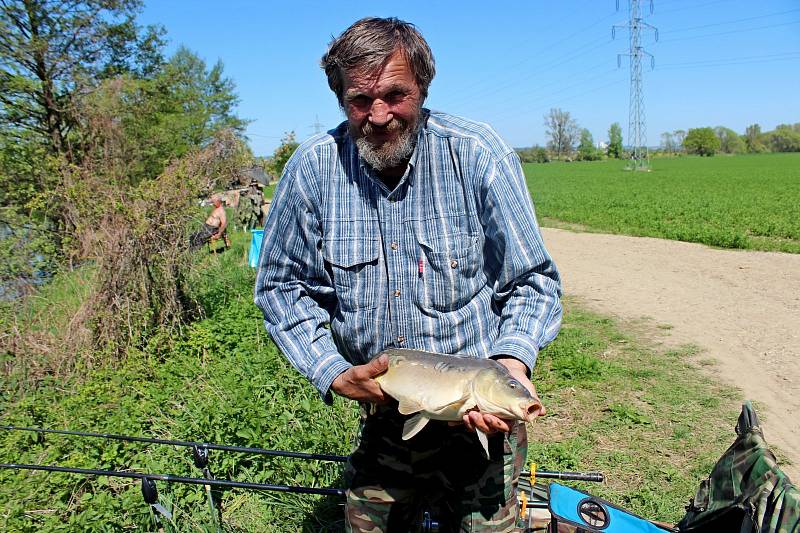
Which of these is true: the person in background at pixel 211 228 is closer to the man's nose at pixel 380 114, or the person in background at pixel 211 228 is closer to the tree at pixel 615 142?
the man's nose at pixel 380 114

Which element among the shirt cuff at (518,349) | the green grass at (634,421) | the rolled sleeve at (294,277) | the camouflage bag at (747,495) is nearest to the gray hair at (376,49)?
the rolled sleeve at (294,277)

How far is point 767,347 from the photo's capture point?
24.4 feet

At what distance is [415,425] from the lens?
2148 millimetres

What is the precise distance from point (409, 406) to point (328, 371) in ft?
1.34

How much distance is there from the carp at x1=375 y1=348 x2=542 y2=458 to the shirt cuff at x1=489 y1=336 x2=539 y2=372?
0.14 metres

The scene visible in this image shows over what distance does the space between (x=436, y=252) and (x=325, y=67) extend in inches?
31.9

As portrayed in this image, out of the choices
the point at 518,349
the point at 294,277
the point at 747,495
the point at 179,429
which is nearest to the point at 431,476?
the point at 518,349

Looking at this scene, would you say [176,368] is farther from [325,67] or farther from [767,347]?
[767,347]

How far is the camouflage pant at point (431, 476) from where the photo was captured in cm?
240

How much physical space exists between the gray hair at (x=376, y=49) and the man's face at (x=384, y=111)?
0.02 meters

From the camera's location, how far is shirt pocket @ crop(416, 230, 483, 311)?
2.33 metres

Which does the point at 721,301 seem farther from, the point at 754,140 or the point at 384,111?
the point at 754,140

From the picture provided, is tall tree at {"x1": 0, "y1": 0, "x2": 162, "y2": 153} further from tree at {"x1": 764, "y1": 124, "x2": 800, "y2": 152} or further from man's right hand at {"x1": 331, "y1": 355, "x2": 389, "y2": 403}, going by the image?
tree at {"x1": 764, "y1": 124, "x2": 800, "y2": 152}

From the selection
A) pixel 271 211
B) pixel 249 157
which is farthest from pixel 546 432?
pixel 249 157
